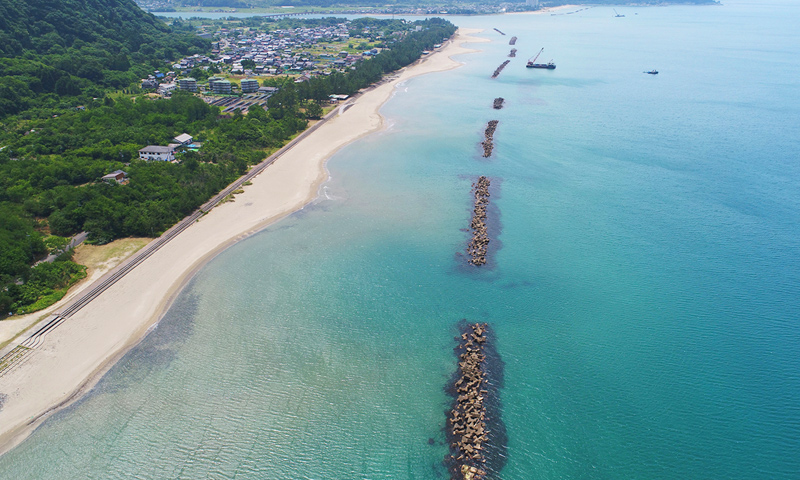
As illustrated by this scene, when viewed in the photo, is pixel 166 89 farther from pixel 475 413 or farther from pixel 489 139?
pixel 475 413

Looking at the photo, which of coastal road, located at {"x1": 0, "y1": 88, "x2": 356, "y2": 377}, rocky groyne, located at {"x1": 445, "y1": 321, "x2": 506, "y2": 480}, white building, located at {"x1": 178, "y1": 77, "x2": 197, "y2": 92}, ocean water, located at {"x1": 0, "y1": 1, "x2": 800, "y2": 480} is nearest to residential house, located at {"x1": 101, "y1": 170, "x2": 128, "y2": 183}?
coastal road, located at {"x1": 0, "y1": 88, "x2": 356, "y2": 377}

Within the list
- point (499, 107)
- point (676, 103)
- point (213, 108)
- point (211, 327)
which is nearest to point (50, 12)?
point (213, 108)

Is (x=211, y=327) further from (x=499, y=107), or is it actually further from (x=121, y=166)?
(x=499, y=107)

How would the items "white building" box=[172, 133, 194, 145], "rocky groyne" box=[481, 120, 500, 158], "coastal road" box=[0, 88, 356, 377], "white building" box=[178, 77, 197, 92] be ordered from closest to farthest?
"coastal road" box=[0, 88, 356, 377]
"white building" box=[172, 133, 194, 145]
"rocky groyne" box=[481, 120, 500, 158]
"white building" box=[178, 77, 197, 92]

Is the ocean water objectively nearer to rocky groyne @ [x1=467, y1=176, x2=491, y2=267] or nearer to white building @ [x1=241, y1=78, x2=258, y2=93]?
rocky groyne @ [x1=467, y1=176, x2=491, y2=267]

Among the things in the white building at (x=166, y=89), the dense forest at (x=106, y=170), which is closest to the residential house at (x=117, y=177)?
the dense forest at (x=106, y=170)

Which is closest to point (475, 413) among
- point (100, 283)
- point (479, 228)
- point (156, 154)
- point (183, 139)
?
point (479, 228)
